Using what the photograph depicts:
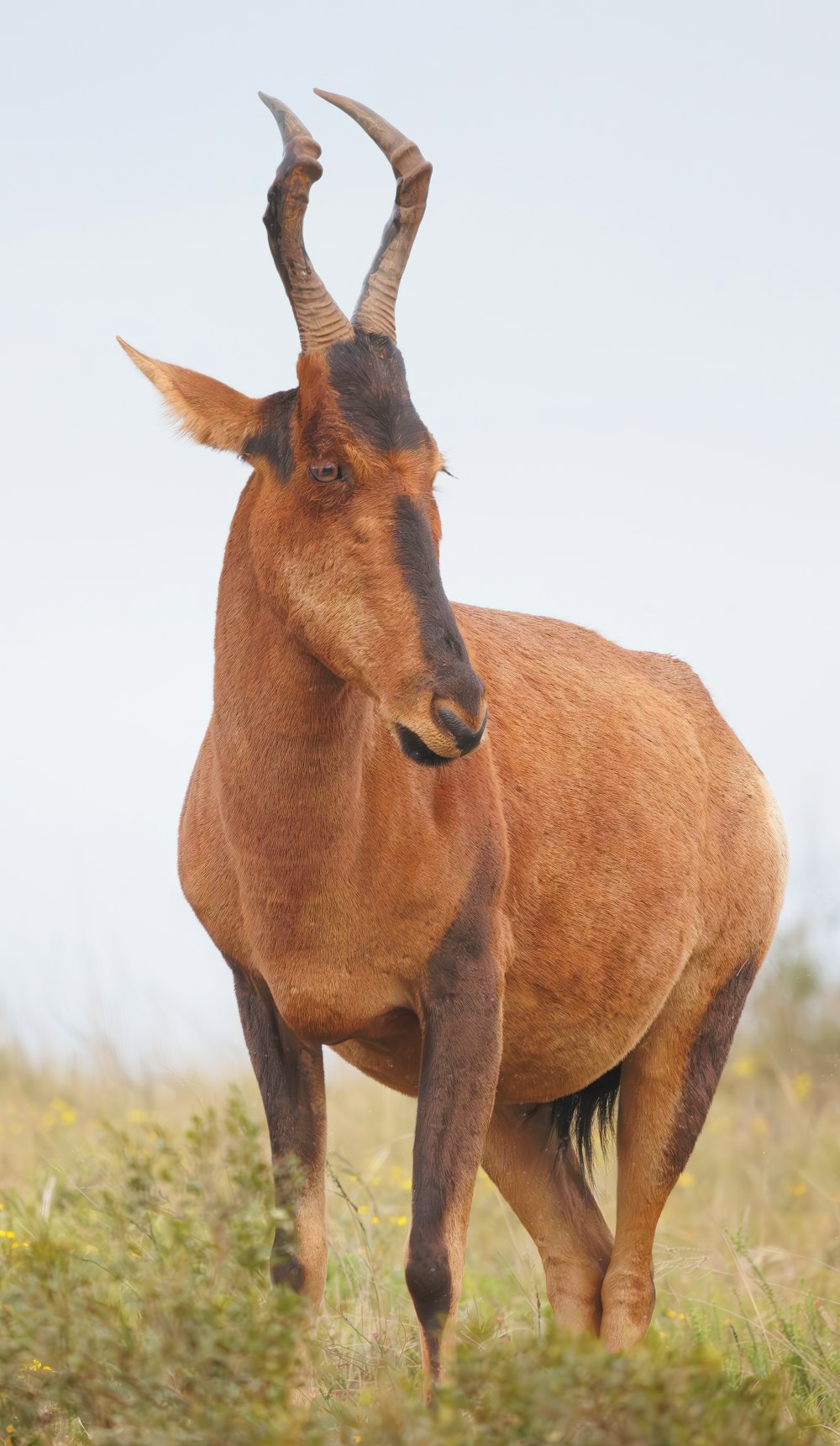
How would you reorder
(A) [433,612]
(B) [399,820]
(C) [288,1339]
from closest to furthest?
(C) [288,1339]
(A) [433,612]
(B) [399,820]

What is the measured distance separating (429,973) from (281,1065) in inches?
25.5

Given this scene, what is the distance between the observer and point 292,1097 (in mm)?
5008

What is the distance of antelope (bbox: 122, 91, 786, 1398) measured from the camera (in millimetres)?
4414

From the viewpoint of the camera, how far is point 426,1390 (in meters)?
4.30

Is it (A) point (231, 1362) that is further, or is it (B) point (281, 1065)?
(B) point (281, 1065)

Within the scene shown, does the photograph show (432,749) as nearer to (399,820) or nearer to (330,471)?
(399,820)

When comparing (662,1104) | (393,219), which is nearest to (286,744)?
(393,219)

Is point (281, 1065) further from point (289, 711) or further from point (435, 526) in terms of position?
point (435, 526)

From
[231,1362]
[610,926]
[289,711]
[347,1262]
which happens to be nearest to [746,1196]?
[347,1262]

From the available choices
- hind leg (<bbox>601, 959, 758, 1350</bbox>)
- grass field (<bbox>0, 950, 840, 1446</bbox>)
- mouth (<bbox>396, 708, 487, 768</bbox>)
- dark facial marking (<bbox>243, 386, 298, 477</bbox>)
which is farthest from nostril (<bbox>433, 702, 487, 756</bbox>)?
hind leg (<bbox>601, 959, 758, 1350</bbox>)

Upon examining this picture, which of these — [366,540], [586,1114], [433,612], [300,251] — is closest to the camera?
[433,612]

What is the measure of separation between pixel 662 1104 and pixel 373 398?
3169 millimetres

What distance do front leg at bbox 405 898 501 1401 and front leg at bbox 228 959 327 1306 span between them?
17.2 inches

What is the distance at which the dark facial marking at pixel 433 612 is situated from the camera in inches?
163
